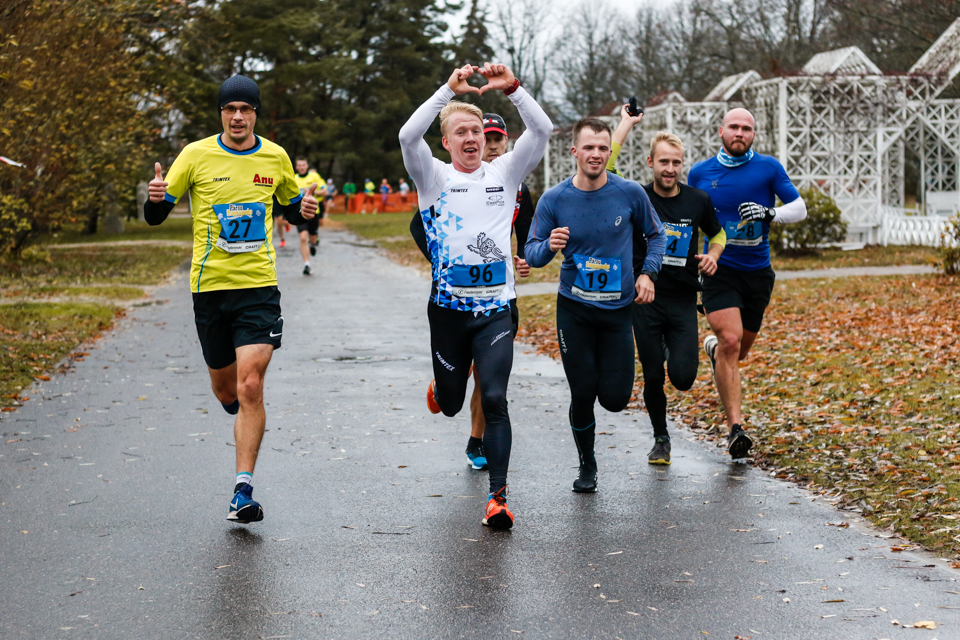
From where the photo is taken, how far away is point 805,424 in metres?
8.24

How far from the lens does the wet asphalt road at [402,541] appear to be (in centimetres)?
432

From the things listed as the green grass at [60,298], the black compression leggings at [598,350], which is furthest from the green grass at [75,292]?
the black compression leggings at [598,350]

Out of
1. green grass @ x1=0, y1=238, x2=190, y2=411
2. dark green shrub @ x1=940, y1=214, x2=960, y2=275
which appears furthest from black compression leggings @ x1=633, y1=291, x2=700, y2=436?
dark green shrub @ x1=940, y1=214, x2=960, y2=275

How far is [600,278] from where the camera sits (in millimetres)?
6125

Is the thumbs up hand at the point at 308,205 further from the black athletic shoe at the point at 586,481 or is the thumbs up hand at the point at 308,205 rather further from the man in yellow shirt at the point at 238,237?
the black athletic shoe at the point at 586,481

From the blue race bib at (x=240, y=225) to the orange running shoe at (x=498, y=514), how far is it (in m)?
1.83

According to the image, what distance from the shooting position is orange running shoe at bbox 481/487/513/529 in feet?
18.2

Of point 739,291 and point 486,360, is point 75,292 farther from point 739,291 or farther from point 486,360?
point 486,360

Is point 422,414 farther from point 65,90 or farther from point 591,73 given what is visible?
point 591,73

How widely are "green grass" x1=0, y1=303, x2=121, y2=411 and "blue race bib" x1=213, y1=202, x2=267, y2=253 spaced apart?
13.5 ft

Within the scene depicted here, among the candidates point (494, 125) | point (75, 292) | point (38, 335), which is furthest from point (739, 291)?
point (75, 292)

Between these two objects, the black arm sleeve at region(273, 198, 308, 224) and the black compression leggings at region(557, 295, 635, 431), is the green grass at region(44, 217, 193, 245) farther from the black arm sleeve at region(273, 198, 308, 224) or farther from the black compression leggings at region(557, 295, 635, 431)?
the black compression leggings at region(557, 295, 635, 431)

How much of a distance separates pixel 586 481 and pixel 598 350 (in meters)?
0.77

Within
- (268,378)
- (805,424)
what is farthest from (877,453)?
(268,378)
